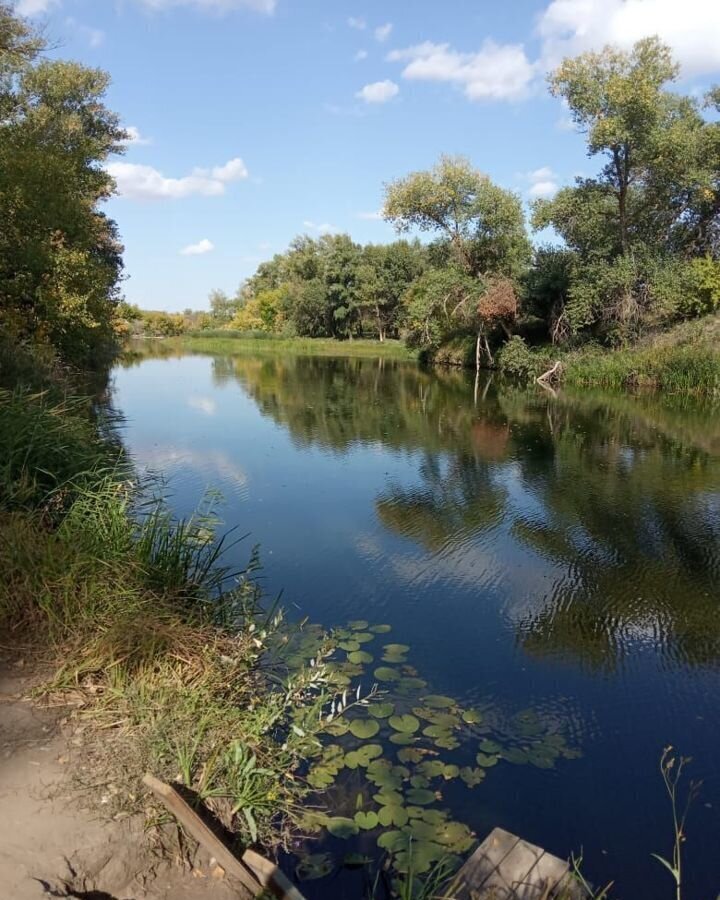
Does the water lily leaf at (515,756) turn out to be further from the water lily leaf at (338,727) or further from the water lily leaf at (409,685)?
the water lily leaf at (338,727)

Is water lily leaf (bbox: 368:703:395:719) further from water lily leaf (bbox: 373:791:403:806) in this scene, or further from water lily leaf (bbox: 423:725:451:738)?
water lily leaf (bbox: 373:791:403:806)

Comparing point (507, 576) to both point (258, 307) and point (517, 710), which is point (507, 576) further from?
point (258, 307)

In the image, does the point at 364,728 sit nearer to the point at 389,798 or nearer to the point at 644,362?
the point at 389,798

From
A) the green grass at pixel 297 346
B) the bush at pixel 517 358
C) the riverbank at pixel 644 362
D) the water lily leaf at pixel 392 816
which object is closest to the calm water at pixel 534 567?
the water lily leaf at pixel 392 816

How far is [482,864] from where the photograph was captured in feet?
10.2

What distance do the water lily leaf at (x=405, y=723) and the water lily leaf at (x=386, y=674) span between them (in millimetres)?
537

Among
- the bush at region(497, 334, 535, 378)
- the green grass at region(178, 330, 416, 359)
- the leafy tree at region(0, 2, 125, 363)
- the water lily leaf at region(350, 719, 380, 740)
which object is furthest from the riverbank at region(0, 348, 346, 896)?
the green grass at region(178, 330, 416, 359)

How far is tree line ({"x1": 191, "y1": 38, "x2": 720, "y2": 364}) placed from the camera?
26250mm

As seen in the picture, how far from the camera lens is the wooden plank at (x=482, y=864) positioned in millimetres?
2990

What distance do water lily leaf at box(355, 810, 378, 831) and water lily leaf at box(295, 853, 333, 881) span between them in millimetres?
269

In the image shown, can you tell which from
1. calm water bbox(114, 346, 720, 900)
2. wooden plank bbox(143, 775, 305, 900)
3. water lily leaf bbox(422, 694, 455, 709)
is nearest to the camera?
wooden plank bbox(143, 775, 305, 900)

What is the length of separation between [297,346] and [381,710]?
52.8 m

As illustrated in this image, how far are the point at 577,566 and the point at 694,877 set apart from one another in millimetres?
4708

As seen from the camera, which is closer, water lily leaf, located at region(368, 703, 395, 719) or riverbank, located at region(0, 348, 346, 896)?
riverbank, located at region(0, 348, 346, 896)
